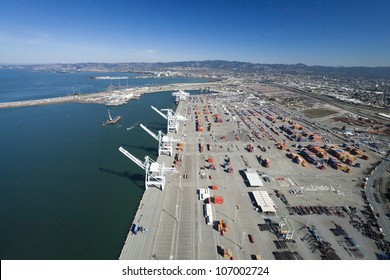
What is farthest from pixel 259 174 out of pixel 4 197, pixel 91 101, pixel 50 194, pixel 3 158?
pixel 91 101

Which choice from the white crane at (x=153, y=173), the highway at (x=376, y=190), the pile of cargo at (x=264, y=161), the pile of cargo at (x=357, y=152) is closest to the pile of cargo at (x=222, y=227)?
the white crane at (x=153, y=173)

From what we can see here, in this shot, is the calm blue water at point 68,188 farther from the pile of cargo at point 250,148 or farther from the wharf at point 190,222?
the pile of cargo at point 250,148

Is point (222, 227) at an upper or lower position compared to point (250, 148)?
lower

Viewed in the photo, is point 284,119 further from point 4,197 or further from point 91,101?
point 91,101

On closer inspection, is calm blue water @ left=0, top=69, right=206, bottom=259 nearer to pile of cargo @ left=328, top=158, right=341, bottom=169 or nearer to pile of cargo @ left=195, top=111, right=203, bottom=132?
pile of cargo @ left=195, top=111, right=203, bottom=132

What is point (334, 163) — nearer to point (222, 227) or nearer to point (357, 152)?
point (357, 152)

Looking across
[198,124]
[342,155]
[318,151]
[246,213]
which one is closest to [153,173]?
[246,213]

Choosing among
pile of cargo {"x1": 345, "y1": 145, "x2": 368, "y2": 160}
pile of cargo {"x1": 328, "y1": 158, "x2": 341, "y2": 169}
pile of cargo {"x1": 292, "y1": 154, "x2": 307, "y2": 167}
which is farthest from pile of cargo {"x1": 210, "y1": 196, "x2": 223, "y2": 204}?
pile of cargo {"x1": 345, "y1": 145, "x2": 368, "y2": 160}
